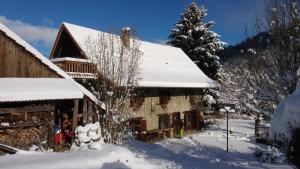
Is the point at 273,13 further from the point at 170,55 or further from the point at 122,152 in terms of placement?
the point at 170,55

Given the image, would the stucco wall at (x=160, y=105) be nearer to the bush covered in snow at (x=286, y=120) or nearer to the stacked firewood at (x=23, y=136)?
the stacked firewood at (x=23, y=136)

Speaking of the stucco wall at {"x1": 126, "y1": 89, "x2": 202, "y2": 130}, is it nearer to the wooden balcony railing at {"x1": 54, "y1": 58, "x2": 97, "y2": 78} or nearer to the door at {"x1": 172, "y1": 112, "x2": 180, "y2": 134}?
the door at {"x1": 172, "y1": 112, "x2": 180, "y2": 134}

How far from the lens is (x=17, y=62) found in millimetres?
14344

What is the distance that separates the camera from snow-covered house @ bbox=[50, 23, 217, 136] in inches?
810

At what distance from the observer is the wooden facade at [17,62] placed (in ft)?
45.9

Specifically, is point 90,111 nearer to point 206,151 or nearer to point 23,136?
point 23,136

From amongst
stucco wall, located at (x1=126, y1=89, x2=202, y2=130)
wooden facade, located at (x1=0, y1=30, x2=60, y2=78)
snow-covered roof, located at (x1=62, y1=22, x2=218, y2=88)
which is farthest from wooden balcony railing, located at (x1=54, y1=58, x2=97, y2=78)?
stucco wall, located at (x1=126, y1=89, x2=202, y2=130)

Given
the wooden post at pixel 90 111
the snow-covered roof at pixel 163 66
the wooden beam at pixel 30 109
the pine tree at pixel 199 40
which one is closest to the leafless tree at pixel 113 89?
the wooden post at pixel 90 111

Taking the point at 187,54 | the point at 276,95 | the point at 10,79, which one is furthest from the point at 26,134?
the point at 187,54

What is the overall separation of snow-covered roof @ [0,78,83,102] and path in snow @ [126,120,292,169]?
4021mm

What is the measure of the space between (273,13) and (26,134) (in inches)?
424

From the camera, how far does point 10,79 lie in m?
13.9

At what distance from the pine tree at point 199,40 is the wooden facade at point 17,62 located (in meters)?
22.0

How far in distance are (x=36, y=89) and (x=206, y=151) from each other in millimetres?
9982
